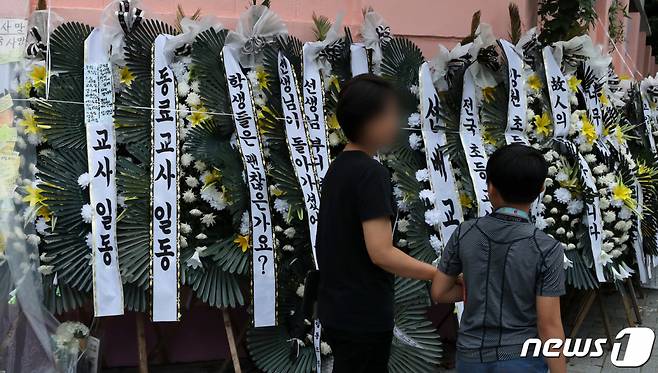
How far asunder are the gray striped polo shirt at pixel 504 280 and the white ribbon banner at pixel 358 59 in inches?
81.9

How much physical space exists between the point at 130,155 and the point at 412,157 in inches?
67.0

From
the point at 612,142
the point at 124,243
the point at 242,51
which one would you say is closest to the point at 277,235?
the point at 124,243

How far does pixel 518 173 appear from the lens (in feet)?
7.28

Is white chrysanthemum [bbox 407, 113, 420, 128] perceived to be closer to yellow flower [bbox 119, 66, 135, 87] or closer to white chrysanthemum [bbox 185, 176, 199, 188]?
white chrysanthemum [bbox 185, 176, 199, 188]

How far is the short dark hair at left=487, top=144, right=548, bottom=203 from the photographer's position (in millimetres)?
2221

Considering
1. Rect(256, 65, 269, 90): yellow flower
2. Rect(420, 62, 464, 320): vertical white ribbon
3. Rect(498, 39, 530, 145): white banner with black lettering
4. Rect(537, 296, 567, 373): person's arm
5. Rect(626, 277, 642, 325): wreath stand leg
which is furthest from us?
Rect(626, 277, 642, 325): wreath stand leg

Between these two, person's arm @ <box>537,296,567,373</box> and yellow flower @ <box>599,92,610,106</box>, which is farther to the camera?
yellow flower @ <box>599,92,610,106</box>

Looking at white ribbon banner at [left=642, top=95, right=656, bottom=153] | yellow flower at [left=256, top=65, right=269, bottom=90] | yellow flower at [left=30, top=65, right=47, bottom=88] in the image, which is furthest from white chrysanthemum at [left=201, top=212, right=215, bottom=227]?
white ribbon banner at [left=642, top=95, right=656, bottom=153]

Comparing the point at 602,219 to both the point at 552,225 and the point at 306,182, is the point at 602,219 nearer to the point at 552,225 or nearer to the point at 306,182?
the point at 552,225

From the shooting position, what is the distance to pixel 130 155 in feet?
12.4

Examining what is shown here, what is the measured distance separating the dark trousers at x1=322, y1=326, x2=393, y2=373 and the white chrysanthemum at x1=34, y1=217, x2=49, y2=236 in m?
1.86

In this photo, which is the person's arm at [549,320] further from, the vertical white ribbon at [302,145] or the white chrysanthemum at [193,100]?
the white chrysanthemum at [193,100]

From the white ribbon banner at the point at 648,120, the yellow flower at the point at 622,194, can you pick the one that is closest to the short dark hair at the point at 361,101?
the yellow flower at the point at 622,194

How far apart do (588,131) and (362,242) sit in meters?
2.87
